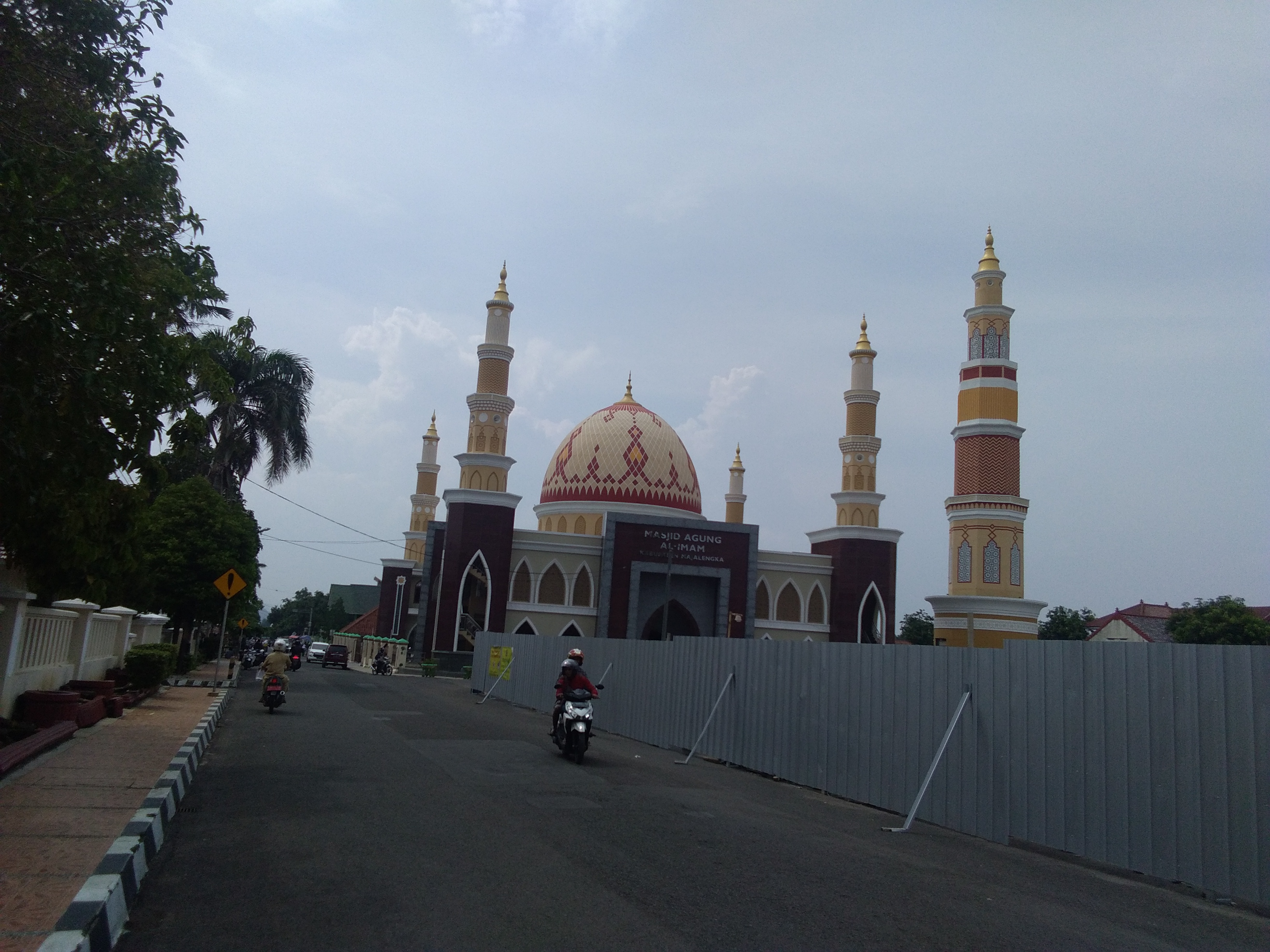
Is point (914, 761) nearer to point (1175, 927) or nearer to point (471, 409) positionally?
point (1175, 927)

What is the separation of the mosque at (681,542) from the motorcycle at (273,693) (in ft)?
62.8

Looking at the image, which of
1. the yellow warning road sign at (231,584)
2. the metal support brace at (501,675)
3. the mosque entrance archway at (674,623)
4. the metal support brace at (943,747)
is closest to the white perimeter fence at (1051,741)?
the metal support brace at (943,747)

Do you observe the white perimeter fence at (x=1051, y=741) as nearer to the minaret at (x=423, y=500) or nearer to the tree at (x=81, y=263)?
the tree at (x=81, y=263)

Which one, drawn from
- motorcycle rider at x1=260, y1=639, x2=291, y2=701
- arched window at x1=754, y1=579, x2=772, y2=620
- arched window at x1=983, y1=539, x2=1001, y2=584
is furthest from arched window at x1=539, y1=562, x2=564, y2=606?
motorcycle rider at x1=260, y1=639, x2=291, y2=701

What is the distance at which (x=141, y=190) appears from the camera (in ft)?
24.8

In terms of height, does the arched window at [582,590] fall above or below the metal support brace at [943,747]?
above

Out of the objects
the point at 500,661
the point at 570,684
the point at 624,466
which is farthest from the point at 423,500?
the point at 570,684

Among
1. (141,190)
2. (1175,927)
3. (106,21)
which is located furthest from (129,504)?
(1175,927)

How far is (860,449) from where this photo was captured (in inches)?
1592

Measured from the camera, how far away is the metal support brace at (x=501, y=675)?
23.3 m

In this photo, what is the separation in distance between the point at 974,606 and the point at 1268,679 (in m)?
27.2

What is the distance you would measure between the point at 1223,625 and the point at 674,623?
917 inches

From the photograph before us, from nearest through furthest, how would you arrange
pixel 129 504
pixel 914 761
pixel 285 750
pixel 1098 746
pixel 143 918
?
1. pixel 143 918
2. pixel 1098 746
3. pixel 914 761
4. pixel 129 504
5. pixel 285 750

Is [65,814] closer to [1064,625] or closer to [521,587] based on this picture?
[521,587]
